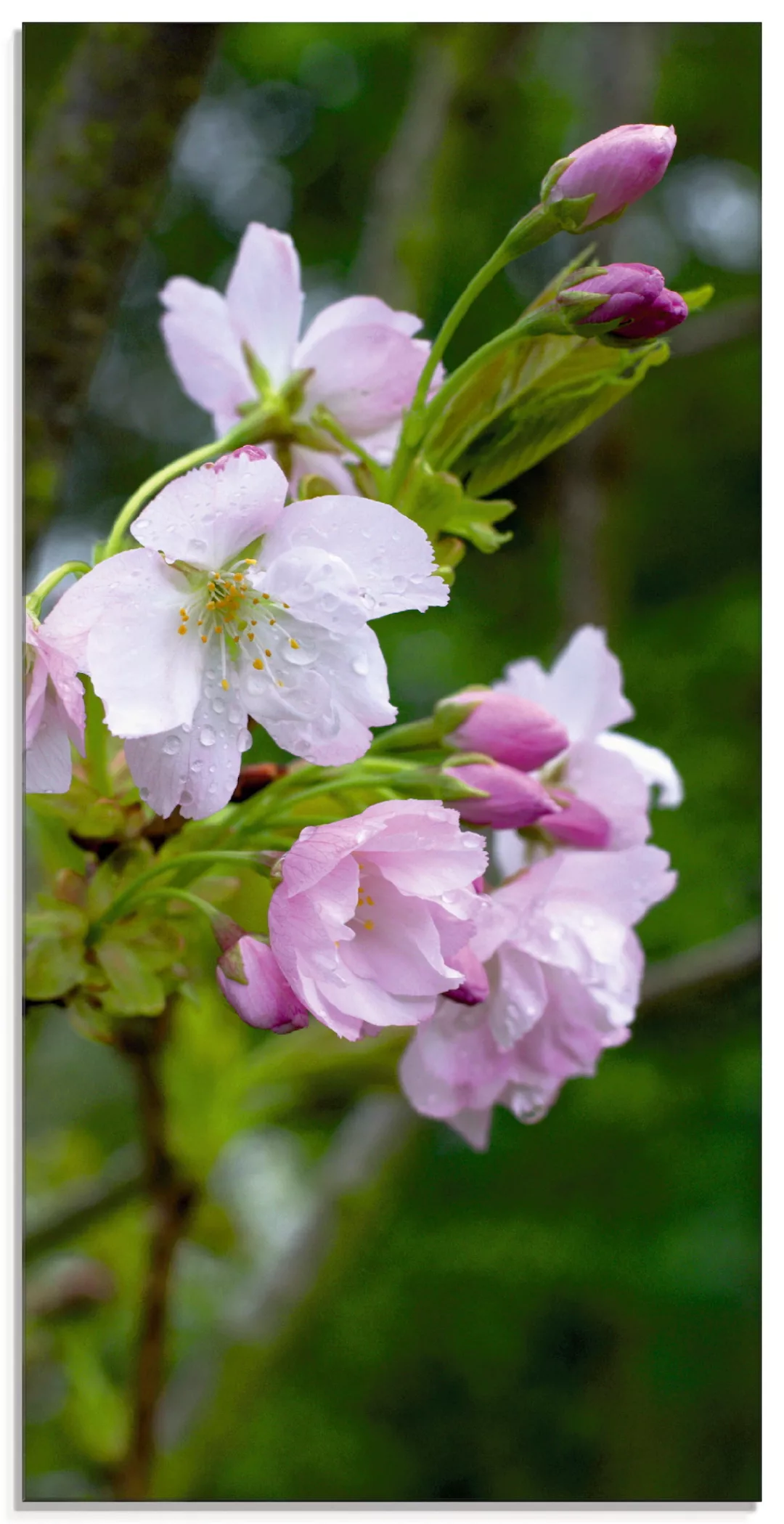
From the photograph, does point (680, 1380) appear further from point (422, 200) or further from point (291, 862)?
point (291, 862)

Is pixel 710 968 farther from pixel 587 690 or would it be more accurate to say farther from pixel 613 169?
pixel 613 169

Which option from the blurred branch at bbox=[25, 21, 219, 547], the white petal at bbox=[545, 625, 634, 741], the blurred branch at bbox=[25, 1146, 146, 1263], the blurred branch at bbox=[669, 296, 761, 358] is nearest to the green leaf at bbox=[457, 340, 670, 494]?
the white petal at bbox=[545, 625, 634, 741]

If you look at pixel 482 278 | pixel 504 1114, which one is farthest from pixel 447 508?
pixel 504 1114

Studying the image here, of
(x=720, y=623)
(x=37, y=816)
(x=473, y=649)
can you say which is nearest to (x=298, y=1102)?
(x=37, y=816)

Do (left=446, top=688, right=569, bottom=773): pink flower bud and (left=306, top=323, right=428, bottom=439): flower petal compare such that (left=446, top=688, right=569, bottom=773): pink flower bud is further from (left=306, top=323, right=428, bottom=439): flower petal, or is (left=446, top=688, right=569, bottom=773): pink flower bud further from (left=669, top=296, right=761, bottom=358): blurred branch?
(left=669, top=296, right=761, bottom=358): blurred branch

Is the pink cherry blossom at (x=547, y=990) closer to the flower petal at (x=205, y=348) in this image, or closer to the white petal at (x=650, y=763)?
the white petal at (x=650, y=763)

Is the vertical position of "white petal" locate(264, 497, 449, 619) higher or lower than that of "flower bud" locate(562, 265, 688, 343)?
lower

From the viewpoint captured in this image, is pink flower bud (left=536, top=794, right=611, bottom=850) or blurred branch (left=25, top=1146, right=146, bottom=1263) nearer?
pink flower bud (left=536, top=794, right=611, bottom=850)
